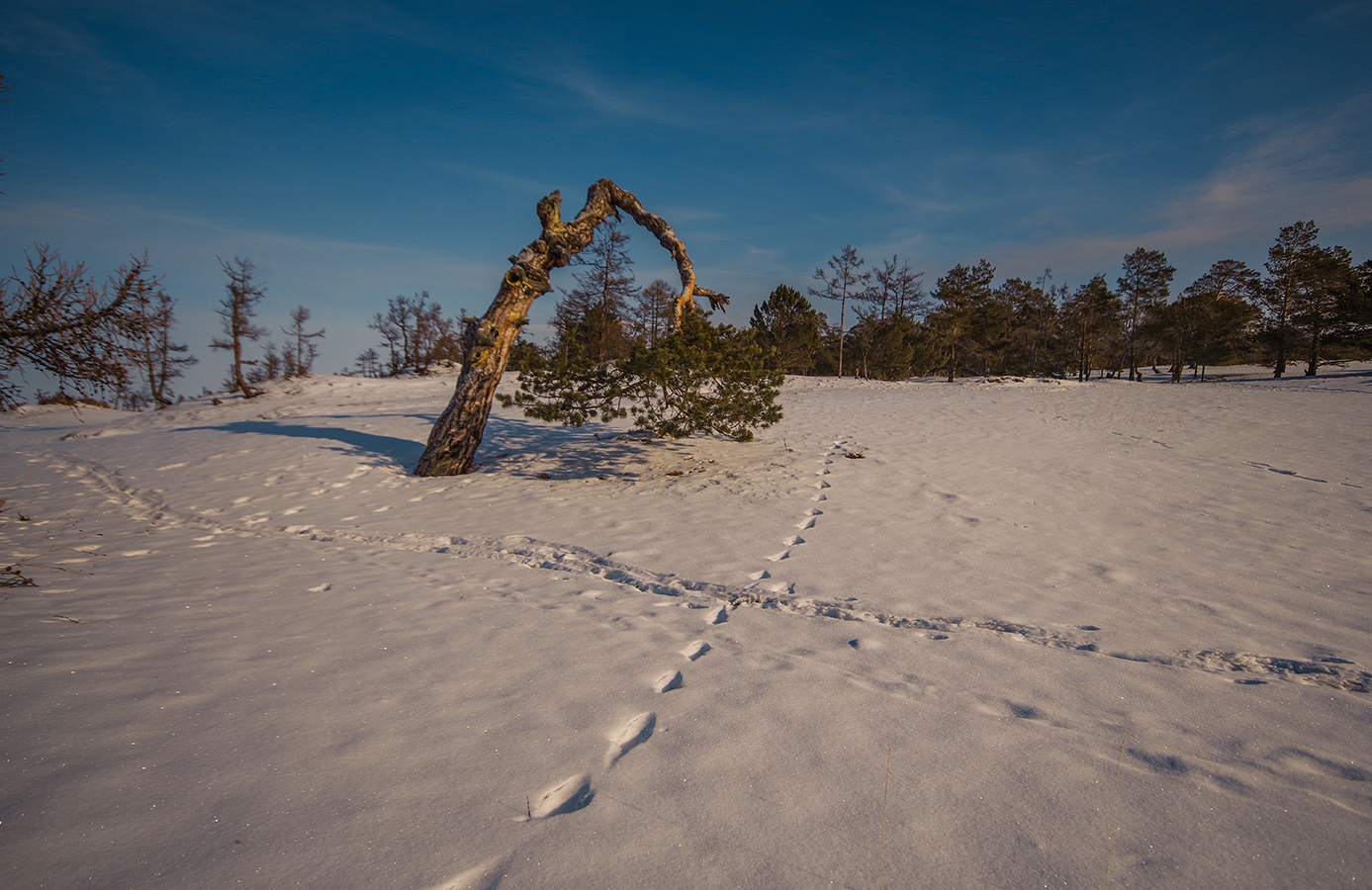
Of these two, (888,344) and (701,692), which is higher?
(888,344)

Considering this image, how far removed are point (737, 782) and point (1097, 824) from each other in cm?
134

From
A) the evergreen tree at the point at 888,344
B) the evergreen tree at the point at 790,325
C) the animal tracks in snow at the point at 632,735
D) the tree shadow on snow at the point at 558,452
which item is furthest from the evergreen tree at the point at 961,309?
the animal tracks in snow at the point at 632,735

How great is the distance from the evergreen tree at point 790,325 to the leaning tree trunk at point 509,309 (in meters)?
20.3

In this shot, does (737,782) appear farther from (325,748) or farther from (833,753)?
(325,748)

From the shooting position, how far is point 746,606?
13.3 feet

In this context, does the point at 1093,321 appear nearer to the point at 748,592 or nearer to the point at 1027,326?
the point at 1027,326

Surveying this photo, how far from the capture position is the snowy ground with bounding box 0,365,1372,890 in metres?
1.79

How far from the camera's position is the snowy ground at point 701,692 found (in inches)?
70.6

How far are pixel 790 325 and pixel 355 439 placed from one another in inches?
957

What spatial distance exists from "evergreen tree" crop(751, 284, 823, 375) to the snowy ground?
74.0 feet

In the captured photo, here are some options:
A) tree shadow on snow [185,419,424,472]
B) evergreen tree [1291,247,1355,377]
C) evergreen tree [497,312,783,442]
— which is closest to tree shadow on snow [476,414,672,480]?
evergreen tree [497,312,783,442]

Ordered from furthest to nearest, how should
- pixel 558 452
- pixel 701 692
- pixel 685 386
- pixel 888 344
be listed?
1. pixel 888 344
2. pixel 558 452
3. pixel 685 386
4. pixel 701 692

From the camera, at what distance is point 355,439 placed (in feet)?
36.3

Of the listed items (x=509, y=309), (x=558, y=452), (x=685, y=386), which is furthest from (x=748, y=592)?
(x=558, y=452)
